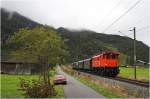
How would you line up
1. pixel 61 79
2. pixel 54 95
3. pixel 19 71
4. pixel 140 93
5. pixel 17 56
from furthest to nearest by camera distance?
1. pixel 19 71
2. pixel 61 79
3. pixel 17 56
4. pixel 54 95
5. pixel 140 93

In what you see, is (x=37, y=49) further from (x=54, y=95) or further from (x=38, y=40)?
(x=54, y=95)

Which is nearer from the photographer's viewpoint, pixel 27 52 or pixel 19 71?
pixel 27 52

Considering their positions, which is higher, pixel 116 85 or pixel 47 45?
pixel 47 45

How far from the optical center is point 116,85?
33906 millimetres

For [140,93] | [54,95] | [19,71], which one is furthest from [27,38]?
[19,71]

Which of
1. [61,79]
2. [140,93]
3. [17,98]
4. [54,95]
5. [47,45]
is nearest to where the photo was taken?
[140,93]

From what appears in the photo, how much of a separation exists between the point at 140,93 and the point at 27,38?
14.0 metres

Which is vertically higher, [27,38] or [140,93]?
[27,38]

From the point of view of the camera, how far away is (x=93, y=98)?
89.6 ft

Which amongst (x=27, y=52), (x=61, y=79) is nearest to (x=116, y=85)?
(x=27, y=52)

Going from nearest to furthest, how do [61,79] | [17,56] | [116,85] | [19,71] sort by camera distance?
[116,85], [17,56], [61,79], [19,71]

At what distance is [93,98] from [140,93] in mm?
3179

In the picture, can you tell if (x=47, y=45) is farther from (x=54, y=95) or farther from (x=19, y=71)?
(x=19, y=71)

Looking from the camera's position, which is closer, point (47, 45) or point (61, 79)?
point (47, 45)
